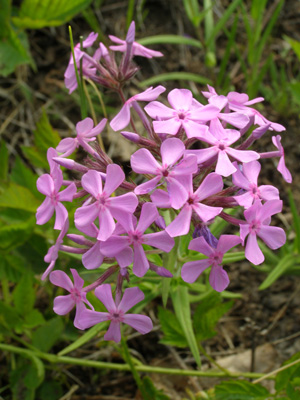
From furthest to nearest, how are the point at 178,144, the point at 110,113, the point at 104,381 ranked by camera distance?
the point at 110,113
the point at 104,381
the point at 178,144

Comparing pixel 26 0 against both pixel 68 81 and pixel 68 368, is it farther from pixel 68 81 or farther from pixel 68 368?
pixel 68 368

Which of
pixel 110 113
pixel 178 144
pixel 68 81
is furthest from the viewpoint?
pixel 110 113

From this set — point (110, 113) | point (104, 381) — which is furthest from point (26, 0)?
point (104, 381)

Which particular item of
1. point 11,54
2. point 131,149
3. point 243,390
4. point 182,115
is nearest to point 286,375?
point 243,390

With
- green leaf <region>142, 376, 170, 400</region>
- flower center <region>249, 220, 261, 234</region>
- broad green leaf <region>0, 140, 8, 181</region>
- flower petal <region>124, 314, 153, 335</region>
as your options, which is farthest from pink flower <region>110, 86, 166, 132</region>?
green leaf <region>142, 376, 170, 400</region>

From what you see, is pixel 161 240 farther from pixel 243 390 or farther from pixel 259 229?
pixel 243 390

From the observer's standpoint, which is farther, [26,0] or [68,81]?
[26,0]
